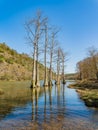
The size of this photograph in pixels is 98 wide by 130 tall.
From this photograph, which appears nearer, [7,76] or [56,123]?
[56,123]

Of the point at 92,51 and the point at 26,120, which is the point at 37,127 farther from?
the point at 92,51

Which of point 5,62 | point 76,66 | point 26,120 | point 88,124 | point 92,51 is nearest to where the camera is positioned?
point 88,124

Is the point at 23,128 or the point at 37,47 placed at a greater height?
the point at 37,47

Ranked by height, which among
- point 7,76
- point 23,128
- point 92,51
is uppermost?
point 92,51

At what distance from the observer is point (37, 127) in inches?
387

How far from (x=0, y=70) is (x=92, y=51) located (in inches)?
1837

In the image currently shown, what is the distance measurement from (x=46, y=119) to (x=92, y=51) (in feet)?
184

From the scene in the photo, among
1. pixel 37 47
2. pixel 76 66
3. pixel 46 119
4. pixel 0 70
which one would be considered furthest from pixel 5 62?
pixel 46 119

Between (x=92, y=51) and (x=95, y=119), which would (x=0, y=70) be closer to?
(x=92, y=51)

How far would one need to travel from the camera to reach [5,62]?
339 ft

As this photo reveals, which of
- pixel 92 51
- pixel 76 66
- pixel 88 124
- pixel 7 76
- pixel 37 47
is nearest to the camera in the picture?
pixel 88 124

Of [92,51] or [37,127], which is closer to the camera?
[37,127]

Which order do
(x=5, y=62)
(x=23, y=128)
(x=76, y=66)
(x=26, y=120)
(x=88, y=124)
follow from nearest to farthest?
(x=23, y=128)
(x=88, y=124)
(x=26, y=120)
(x=5, y=62)
(x=76, y=66)

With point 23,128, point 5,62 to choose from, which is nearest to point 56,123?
point 23,128
